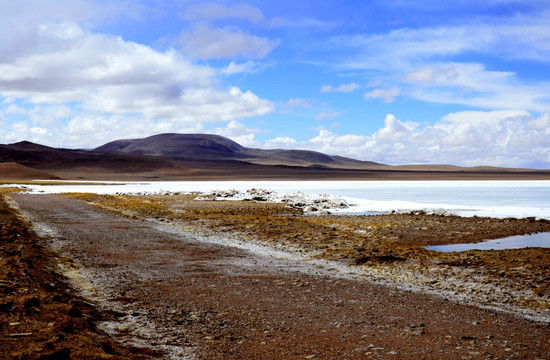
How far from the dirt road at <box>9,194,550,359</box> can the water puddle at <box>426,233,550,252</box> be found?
17.6 ft

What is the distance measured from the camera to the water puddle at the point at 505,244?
13.8m

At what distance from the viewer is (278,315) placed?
22.3 feet

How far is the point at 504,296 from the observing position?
27.3 ft

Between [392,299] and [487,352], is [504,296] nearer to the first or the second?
[392,299]

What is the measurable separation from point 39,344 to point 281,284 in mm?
4739

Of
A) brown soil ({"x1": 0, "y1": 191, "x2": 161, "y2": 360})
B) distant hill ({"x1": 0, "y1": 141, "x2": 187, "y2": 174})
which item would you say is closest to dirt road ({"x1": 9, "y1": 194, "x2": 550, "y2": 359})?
brown soil ({"x1": 0, "y1": 191, "x2": 161, "y2": 360})

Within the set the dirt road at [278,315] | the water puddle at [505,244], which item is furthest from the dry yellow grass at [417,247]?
the dirt road at [278,315]

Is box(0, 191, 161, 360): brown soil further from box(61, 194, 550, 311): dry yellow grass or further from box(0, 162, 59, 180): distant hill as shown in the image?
box(0, 162, 59, 180): distant hill

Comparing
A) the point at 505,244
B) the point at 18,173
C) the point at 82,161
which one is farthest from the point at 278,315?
the point at 82,161

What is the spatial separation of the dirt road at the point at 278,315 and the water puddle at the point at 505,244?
5.38 metres

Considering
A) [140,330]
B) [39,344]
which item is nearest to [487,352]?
[140,330]

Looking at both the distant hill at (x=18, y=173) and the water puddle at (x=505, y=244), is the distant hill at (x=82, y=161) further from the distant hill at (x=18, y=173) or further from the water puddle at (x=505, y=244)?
the water puddle at (x=505, y=244)

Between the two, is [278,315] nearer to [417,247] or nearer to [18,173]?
[417,247]

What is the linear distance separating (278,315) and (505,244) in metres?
10.1
